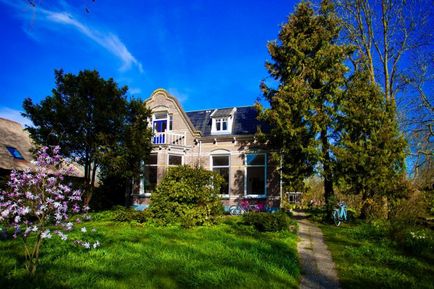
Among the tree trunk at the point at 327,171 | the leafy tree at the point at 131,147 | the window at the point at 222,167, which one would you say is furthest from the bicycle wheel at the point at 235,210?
the leafy tree at the point at 131,147

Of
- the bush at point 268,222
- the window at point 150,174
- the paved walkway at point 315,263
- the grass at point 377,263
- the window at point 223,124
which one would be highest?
the window at point 223,124

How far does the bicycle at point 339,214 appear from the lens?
601 inches

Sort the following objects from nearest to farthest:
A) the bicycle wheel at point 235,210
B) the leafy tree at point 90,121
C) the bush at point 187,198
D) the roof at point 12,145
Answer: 1. the bush at point 187,198
2. the leafy tree at point 90,121
3. the bicycle wheel at point 235,210
4. the roof at point 12,145

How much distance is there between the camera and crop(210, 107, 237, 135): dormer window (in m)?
23.0

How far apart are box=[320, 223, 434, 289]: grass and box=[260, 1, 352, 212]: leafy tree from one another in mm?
6137

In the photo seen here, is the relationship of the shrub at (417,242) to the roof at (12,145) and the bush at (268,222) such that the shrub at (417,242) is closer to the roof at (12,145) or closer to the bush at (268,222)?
the bush at (268,222)

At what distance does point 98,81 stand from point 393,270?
51.5 ft

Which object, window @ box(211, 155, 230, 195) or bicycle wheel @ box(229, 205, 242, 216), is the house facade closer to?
window @ box(211, 155, 230, 195)

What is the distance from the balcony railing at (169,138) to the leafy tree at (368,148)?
1032 cm

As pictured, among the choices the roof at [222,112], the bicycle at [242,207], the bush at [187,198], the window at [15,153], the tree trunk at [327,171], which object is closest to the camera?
the bush at [187,198]

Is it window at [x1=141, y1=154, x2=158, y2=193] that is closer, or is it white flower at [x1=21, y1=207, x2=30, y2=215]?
white flower at [x1=21, y1=207, x2=30, y2=215]

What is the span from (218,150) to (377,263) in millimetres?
14903

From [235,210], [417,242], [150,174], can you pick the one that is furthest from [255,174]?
[417,242]

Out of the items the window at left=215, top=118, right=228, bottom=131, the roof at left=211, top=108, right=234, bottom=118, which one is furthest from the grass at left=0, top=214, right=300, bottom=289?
the roof at left=211, top=108, right=234, bottom=118
